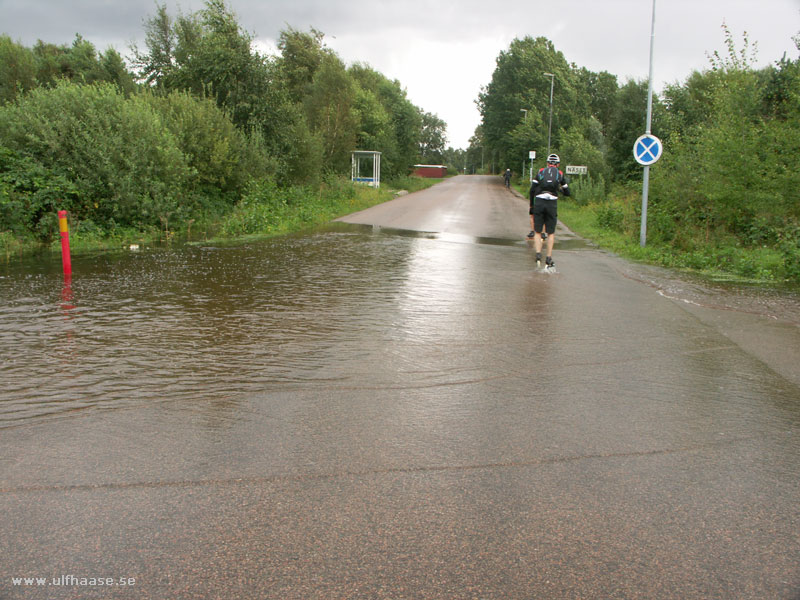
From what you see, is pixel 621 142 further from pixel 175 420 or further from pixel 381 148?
pixel 175 420

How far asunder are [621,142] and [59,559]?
41.2 meters

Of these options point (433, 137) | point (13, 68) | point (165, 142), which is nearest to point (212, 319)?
point (165, 142)

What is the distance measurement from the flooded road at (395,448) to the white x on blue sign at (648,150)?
7.14 meters

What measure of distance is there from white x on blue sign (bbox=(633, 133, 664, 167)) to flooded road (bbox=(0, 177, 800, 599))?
23.4 feet

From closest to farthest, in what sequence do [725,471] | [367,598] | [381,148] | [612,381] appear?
[367,598] → [725,471] → [612,381] → [381,148]

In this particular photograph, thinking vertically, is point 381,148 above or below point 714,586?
above

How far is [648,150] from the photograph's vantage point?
49.8 feet

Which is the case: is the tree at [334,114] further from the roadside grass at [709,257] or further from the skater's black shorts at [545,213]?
the skater's black shorts at [545,213]

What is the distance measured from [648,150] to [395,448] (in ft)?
43.4

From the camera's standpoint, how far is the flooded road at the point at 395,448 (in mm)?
2867

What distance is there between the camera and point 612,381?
5.57 meters

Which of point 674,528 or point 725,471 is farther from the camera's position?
point 725,471

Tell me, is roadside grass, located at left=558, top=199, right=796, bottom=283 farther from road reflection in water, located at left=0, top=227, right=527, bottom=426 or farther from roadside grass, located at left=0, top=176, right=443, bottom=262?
roadside grass, located at left=0, top=176, right=443, bottom=262

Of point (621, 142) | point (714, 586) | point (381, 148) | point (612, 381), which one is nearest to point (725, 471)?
point (714, 586)
